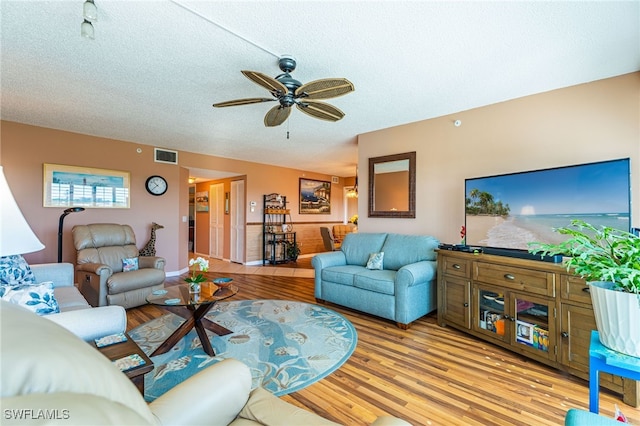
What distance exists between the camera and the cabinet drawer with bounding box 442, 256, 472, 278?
112 inches

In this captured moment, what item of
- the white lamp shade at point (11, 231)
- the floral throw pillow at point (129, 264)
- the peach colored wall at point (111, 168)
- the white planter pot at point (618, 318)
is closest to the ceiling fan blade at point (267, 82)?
the white lamp shade at point (11, 231)

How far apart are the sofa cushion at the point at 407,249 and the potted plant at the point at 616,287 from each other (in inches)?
94.3

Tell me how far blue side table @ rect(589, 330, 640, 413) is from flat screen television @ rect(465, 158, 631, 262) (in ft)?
5.04

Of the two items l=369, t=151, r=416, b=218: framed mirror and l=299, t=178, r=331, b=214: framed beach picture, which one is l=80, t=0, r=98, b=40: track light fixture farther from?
l=299, t=178, r=331, b=214: framed beach picture

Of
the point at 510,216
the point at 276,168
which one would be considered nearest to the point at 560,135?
the point at 510,216

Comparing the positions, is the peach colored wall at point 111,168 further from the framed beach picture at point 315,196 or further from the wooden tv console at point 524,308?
the wooden tv console at point 524,308

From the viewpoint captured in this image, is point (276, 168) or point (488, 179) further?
point (276, 168)

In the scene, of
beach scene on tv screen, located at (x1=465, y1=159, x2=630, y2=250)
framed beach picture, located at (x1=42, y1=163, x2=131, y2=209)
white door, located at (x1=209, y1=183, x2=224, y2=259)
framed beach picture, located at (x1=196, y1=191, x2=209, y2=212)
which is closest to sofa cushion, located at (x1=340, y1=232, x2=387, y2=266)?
beach scene on tv screen, located at (x1=465, y1=159, x2=630, y2=250)

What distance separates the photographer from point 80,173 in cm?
445

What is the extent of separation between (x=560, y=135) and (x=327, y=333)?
3.13 metres

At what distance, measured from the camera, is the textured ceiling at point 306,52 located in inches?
69.4

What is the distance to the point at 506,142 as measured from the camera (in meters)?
3.15

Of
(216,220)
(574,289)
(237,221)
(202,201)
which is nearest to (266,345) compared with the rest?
(574,289)

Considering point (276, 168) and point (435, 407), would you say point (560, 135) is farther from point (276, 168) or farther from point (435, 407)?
point (276, 168)
